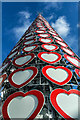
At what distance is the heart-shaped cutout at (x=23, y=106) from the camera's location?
703 cm

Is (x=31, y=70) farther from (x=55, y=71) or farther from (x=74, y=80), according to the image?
(x=74, y=80)

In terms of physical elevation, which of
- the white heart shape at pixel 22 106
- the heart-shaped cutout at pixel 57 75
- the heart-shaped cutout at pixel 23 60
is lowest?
the white heart shape at pixel 22 106

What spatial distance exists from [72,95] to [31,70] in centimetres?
423

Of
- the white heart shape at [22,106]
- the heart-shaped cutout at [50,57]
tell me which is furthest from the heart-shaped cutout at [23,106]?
the heart-shaped cutout at [50,57]

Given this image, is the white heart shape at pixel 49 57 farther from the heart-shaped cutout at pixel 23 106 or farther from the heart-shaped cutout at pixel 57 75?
the heart-shaped cutout at pixel 23 106

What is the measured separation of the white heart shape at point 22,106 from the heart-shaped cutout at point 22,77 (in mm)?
1489

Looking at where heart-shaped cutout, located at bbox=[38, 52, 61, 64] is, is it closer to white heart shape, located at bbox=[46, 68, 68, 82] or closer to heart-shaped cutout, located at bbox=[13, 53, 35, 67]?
heart-shaped cutout, located at bbox=[13, 53, 35, 67]

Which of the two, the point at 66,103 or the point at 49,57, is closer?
the point at 66,103

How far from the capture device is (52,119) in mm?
7871

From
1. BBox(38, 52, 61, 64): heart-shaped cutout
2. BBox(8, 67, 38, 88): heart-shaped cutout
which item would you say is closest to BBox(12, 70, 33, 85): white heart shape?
BBox(8, 67, 38, 88): heart-shaped cutout

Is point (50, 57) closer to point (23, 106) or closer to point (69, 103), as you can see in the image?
point (69, 103)

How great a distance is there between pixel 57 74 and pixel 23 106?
13.2 ft

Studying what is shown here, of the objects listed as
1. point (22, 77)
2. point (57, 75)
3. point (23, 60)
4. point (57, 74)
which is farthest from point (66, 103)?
point (23, 60)

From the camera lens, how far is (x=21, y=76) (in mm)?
10414
